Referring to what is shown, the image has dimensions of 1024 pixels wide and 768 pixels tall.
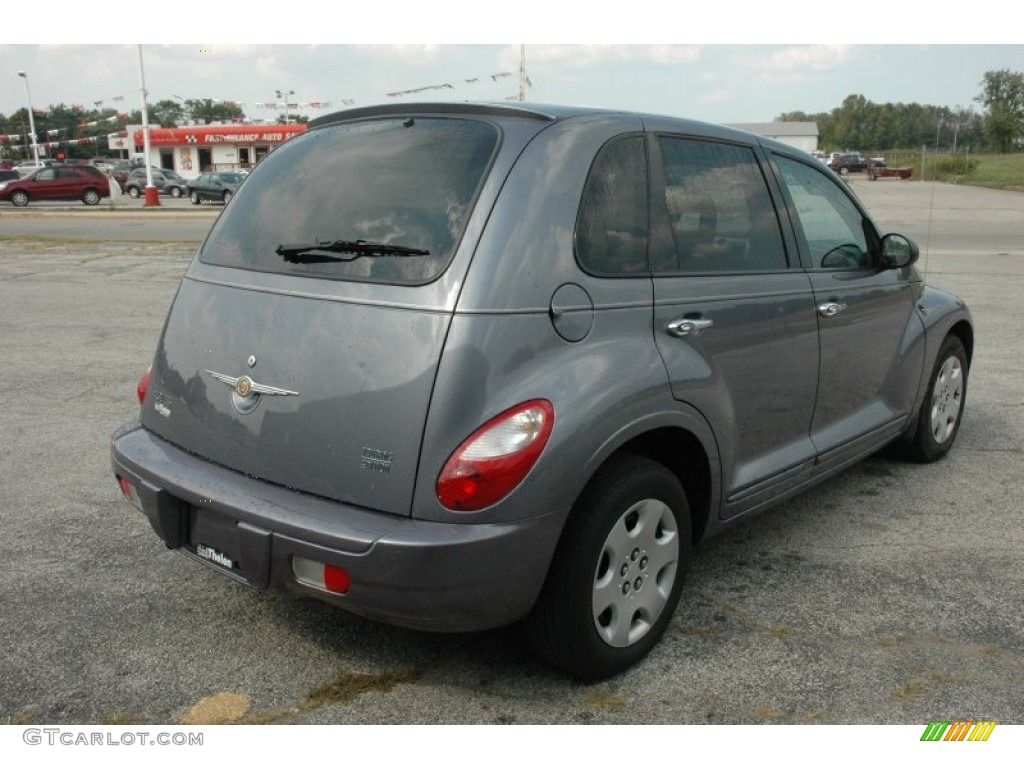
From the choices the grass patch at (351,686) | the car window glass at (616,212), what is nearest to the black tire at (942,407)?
the car window glass at (616,212)

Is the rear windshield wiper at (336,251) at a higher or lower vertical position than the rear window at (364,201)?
lower

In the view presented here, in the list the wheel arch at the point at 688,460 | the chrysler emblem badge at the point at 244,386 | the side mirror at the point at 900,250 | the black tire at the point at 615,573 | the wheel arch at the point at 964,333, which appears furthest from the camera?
the wheel arch at the point at 964,333

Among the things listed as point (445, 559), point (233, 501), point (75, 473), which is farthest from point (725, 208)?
point (75, 473)

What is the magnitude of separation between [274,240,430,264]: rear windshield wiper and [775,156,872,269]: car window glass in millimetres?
1888

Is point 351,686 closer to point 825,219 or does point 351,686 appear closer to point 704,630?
point 704,630

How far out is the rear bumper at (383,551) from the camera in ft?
8.27

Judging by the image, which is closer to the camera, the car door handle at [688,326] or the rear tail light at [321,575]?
the rear tail light at [321,575]

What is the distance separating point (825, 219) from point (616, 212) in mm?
1538

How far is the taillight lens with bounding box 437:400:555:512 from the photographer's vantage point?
8.34 feet

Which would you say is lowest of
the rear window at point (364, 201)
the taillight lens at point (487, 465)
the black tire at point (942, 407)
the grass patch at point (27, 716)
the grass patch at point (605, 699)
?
the grass patch at point (605, 699)

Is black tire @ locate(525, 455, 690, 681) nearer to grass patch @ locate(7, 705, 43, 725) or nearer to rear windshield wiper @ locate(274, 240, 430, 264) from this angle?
rear windshield wiper @ locate(274, 240, 430, 264)

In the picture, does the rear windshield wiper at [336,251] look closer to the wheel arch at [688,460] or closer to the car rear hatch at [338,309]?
the car rear hatch at [338,309]

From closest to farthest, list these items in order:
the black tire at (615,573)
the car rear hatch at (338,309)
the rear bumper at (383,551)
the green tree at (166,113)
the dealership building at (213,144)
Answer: the rear bumper at (383,551)
the car rear hatch at (338,309)
the black tire at (615,573)
the dealership building at (213,144)
the green tree at (166,113)

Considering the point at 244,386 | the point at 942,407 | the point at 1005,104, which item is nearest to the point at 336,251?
the point at 244,386
